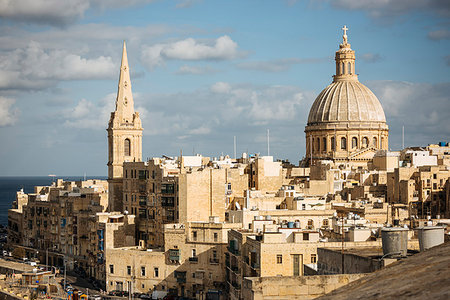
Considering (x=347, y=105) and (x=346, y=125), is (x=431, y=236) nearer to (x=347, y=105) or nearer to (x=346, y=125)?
(x=346, y=125)

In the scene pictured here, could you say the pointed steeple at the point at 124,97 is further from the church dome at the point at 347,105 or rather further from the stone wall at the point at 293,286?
the stone wall at the point at 293,286

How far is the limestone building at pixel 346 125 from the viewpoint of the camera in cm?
8006

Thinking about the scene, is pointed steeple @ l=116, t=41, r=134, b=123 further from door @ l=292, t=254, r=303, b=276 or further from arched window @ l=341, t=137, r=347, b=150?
door @ l=292, t=254, r=303, b=276

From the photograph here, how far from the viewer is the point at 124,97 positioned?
224 feet

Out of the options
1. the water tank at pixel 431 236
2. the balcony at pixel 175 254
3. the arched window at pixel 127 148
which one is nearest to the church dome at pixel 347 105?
the arched window at pixel 127 148

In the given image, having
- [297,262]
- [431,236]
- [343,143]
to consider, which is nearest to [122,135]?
[343,143]

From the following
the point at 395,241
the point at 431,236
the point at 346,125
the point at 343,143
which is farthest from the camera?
the point at 343,143

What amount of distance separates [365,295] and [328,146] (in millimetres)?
70197

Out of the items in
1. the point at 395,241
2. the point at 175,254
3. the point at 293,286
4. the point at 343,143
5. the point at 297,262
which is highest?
the point at 343,143

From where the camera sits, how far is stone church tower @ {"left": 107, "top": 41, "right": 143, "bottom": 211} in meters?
66.3

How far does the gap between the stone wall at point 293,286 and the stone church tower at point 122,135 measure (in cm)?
4985

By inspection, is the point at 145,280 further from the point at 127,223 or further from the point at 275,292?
the point at 275,292

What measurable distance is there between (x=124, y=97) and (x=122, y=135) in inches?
129

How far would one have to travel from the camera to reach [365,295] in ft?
39.0
